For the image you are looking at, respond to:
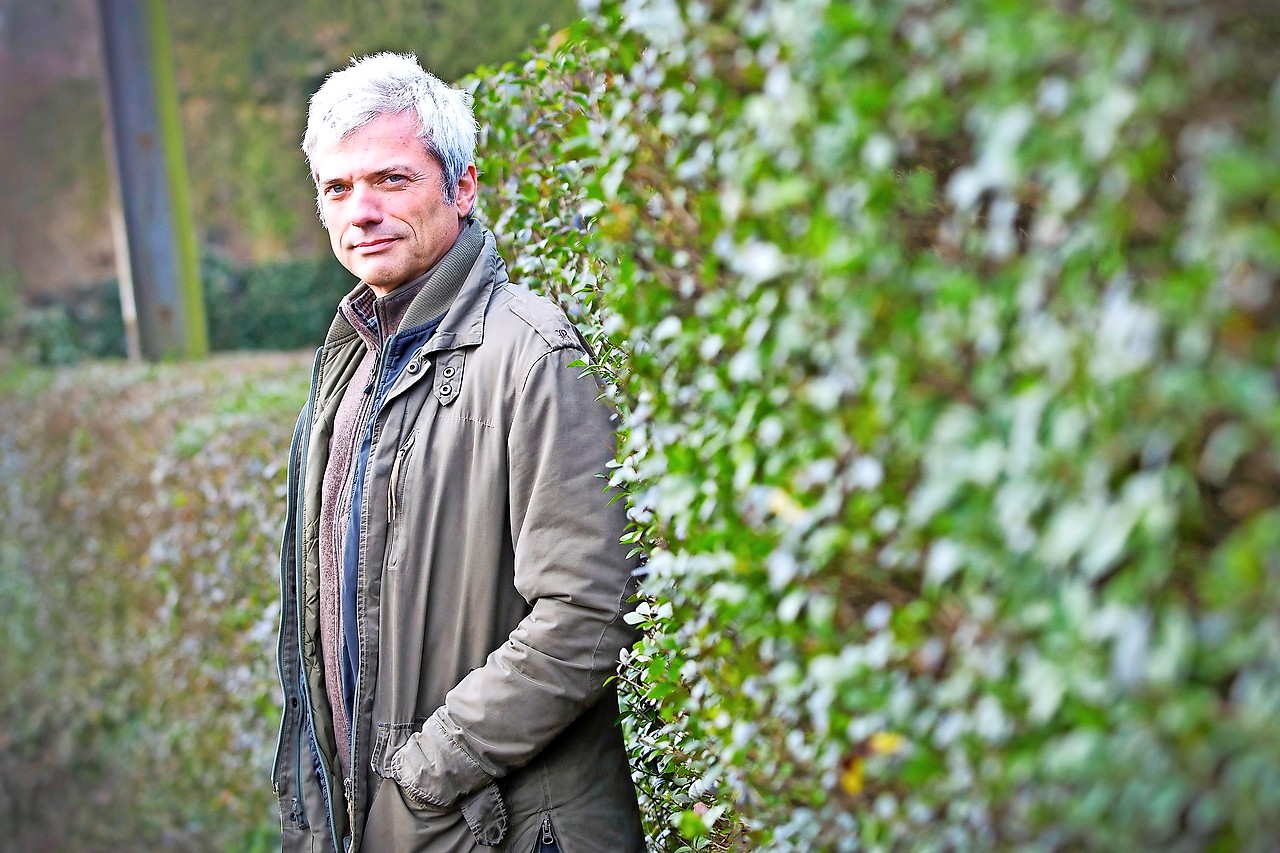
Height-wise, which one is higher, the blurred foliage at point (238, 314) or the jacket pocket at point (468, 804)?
the blurred foliage at point (238, 314)

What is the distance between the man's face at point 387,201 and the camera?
2791mm

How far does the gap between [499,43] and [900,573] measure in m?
11.6

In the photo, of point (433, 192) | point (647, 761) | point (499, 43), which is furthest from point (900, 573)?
point (499, 43)

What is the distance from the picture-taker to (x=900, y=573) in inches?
60.5

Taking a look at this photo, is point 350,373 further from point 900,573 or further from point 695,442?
point 900,573

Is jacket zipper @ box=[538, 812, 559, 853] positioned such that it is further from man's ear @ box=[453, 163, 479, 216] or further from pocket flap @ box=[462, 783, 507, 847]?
man's ear @ box=[453, 163, 479, 216]

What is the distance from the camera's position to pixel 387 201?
9.16 feet

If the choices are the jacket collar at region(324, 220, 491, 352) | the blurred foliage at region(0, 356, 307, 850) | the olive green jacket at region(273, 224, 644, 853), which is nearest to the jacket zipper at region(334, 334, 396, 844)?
the olive green jacket at region(273, 224, 644, 853)

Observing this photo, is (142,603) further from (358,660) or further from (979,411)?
(979,411)

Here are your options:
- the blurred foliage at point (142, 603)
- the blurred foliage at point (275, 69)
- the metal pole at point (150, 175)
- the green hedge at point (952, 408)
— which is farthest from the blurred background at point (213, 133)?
the green hedge at point (952, 408)

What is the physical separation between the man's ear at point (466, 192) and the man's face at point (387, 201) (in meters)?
0.09

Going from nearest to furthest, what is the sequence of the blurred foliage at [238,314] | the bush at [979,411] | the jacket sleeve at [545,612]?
the bush at [979,411] < the jacket sleeve at [545,612] < the blurred foliage at [238,314]

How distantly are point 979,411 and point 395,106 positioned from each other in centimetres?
187

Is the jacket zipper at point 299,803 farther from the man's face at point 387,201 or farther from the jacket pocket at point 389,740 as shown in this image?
the man's face at point 387,201
